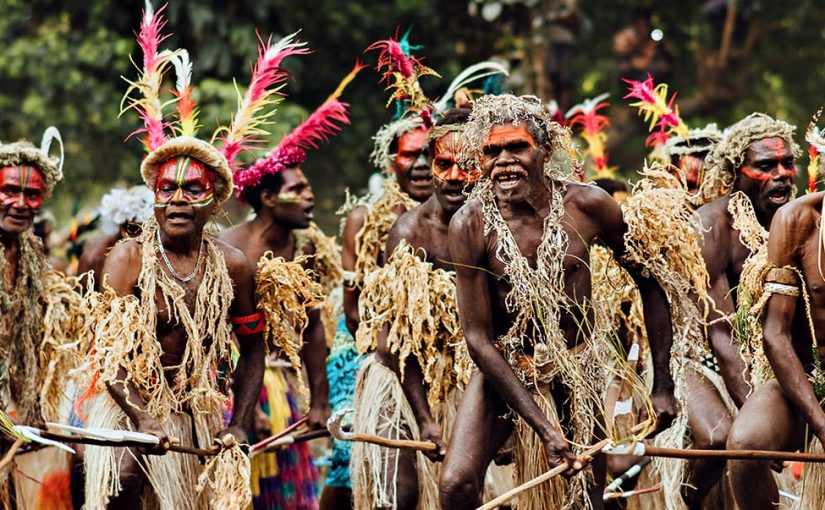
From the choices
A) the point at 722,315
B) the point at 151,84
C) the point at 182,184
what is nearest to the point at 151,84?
the point at 151,84

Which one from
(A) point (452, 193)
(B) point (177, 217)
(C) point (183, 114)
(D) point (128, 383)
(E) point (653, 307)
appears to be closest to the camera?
(E) point (653, 307)

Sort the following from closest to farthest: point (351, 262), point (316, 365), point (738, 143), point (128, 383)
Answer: point (128, 383) → point (738, 143) → point (316, 365) → point (351, 262)

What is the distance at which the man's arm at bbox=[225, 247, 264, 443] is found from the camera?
7055 millimetres

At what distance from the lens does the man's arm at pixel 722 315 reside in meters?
7.38

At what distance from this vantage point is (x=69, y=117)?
1695cm

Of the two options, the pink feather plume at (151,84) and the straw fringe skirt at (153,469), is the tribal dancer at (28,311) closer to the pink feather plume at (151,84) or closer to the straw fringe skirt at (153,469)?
the straw fringe skirt at (153,469)

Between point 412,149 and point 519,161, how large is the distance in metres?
2.50

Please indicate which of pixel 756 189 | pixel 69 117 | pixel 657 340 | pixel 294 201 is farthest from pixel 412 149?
pixel 69 117

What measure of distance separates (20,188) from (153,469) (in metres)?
1.98

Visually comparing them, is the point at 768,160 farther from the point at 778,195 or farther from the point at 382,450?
the point at 382,450

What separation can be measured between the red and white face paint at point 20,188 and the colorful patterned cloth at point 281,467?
6.07 feet

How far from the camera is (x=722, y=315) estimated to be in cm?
757

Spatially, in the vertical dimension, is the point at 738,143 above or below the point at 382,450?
above

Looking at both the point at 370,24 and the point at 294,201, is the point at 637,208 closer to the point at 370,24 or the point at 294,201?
the point at 294,201
